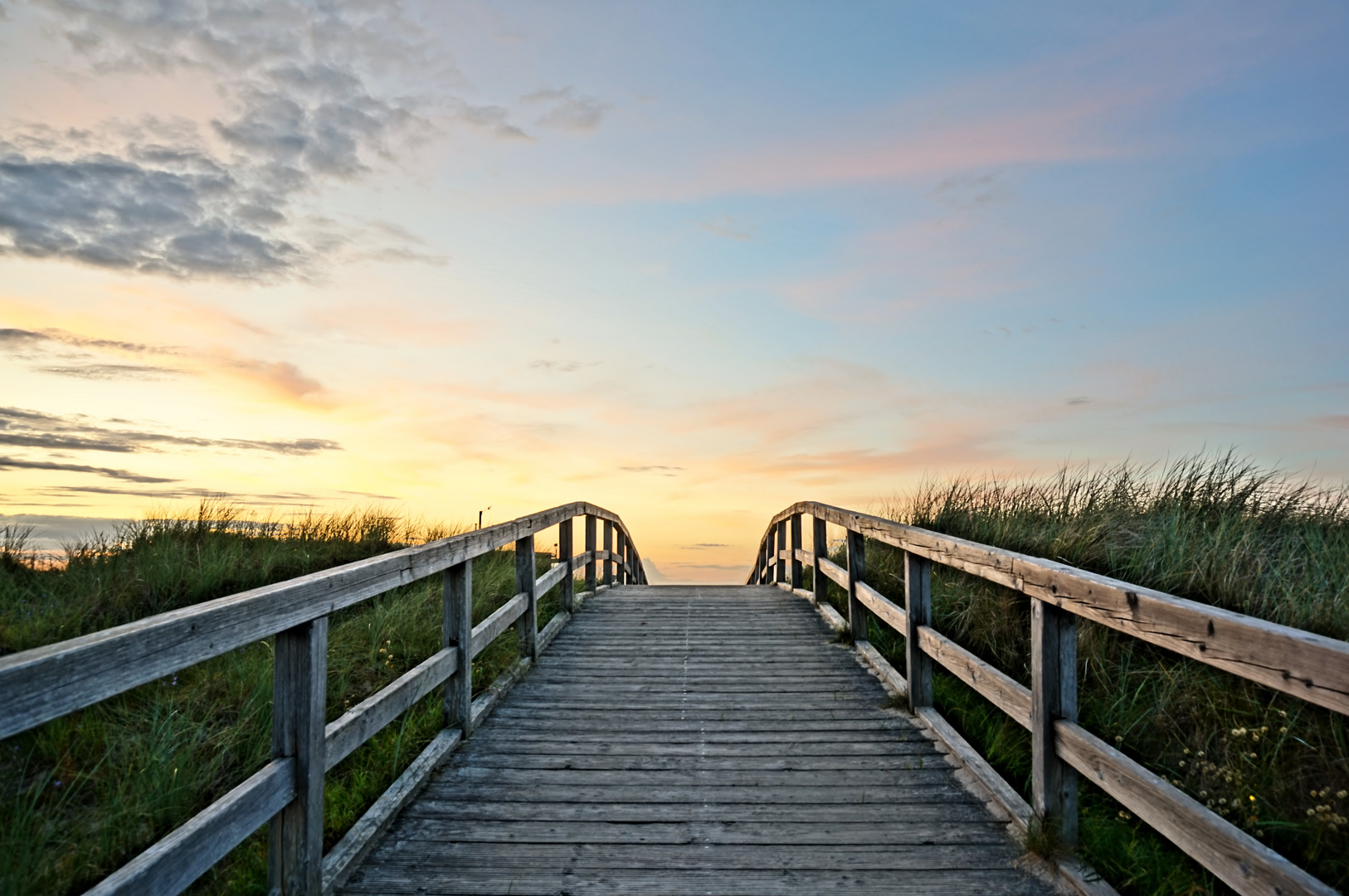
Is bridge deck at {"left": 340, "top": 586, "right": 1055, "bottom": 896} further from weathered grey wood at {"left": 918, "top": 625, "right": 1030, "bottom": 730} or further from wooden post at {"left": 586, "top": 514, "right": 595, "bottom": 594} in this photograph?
wooden post at {"left": 586, "top": 514, "right": 595, "bottom": 594}

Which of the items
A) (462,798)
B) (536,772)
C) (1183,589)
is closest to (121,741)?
(462,798)

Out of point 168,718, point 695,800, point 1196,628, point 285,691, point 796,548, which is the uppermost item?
point 1196,628

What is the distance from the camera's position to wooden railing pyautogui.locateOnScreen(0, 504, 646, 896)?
202 centimetres

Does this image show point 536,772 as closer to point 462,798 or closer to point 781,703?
point 462,798

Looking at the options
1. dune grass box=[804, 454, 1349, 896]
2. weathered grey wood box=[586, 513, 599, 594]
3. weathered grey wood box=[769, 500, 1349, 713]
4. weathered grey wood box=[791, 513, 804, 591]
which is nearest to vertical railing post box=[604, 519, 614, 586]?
weathered grey wood box=[586, 513, 599, 594]

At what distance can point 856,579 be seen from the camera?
725 centimetres

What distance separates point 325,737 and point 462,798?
1134mm

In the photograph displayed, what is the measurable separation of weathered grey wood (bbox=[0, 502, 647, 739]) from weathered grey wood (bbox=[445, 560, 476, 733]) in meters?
1.03

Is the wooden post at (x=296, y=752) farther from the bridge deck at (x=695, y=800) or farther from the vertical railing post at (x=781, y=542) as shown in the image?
the vertical railing post at (x=781, y=542)

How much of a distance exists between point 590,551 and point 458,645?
5.92 metres

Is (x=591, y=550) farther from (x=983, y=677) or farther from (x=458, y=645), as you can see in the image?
(x=983, y=677)

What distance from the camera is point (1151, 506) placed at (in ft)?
26.9

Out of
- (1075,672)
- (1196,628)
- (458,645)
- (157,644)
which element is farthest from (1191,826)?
(458,645)

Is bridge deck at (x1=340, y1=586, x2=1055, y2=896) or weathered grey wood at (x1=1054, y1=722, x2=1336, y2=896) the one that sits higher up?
weathered grey wood at (x1=1054, y1=722, x2=1336, y2=896)
